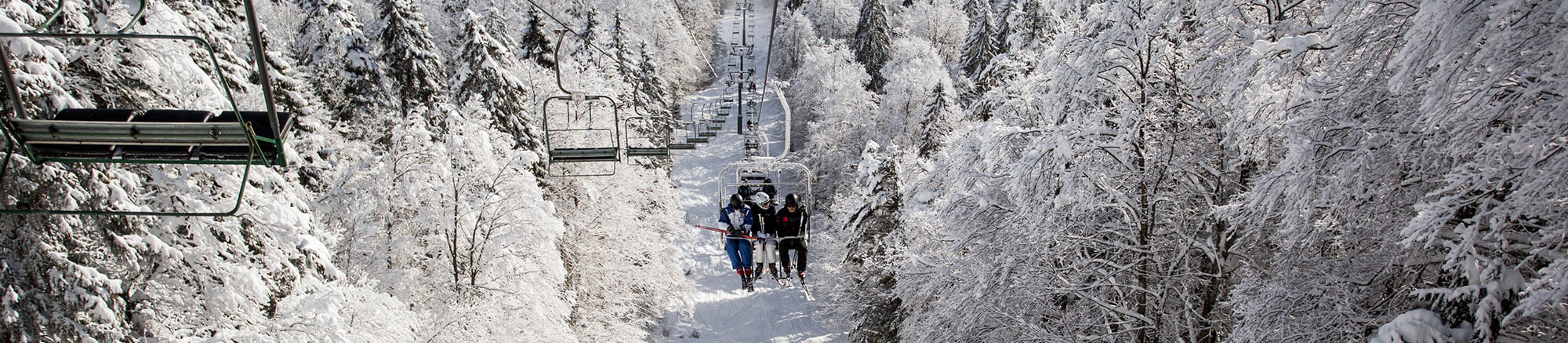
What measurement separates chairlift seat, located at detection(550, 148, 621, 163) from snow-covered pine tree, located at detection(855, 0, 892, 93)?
35.5m

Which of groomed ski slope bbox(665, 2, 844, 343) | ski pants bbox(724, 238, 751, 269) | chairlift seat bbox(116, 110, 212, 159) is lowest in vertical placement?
groomed ski slope bbox(665, 2, 844, 343)

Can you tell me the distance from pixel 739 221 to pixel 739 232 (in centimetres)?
18

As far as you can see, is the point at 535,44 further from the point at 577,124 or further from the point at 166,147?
the point at 166,147

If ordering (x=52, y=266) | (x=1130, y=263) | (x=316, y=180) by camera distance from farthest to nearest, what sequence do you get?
1. (x=316, y=180)
2. (x=1130, y=263)
3. (x=52, y=266)

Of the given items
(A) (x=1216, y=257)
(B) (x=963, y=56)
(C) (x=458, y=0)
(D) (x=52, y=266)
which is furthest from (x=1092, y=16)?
(B) (x=963, y=56)

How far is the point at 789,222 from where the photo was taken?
12.4m

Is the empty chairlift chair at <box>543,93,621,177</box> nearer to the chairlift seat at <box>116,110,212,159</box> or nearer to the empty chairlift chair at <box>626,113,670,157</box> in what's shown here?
the empty chairlift chair at <box>626,113,670,157</box>

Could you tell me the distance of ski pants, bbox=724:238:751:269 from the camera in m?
12.9

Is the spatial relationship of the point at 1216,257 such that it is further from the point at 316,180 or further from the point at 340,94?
the point at 340,94

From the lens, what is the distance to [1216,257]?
8117 mm

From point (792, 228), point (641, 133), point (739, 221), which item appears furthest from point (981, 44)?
point (739, 221)

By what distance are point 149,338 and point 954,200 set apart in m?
9.27

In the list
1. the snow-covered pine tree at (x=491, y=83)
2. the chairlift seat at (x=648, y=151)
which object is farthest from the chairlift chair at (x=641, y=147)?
the snow-covered pine tree at (x=491, y=83)

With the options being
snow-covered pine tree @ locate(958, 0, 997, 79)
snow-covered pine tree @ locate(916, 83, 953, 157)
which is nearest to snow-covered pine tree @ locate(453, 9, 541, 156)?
snow-covered pine tree @ locate(916, 83, 953, 157)
